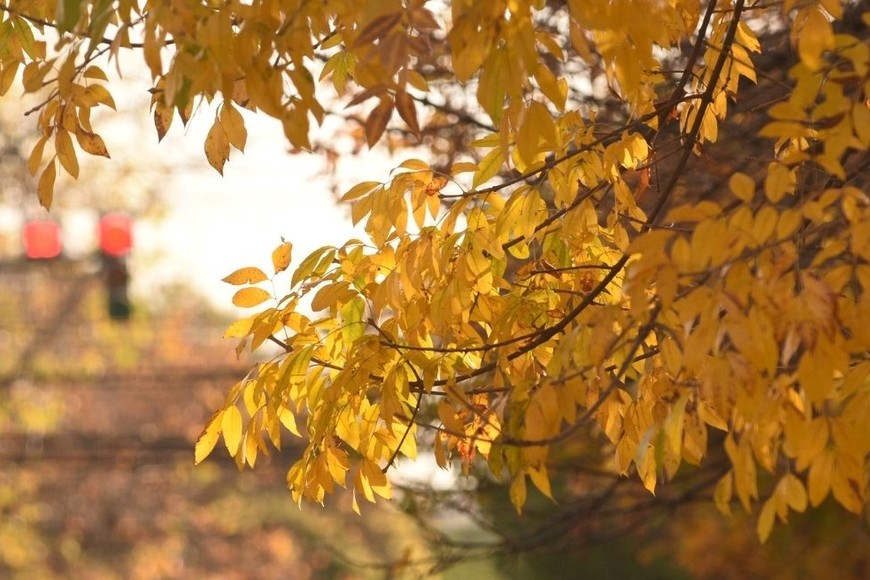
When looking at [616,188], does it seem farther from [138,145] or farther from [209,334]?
[209,334]

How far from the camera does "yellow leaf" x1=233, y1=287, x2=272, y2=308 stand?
2469mm

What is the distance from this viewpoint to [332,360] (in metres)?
2.45

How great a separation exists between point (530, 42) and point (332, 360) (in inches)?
36.6

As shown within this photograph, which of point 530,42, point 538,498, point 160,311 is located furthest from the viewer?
point 160,311

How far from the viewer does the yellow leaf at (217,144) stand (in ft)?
7.38

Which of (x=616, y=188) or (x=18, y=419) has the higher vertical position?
(x=18, y=419)

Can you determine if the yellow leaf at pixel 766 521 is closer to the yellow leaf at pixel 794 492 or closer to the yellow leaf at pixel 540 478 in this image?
the yellow leaf at pixel 794 492

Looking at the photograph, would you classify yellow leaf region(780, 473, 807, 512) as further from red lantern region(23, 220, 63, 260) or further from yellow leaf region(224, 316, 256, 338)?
red lantern region(23, 220, 63, 260)

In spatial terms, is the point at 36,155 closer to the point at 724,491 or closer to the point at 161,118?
the point at 161,118

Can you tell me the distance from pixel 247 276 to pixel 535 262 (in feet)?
1.92

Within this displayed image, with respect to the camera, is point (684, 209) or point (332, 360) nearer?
point (684, 209)

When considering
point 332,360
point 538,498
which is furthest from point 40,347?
point 332,360

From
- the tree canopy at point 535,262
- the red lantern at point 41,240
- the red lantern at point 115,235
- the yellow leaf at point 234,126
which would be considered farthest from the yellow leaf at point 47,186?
the red lantern at point 41,240

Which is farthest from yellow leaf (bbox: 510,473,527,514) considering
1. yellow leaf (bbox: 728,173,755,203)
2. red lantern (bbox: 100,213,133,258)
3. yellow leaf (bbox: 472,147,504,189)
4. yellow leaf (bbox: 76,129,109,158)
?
red lantern (bbox: 100,213,133,258)
